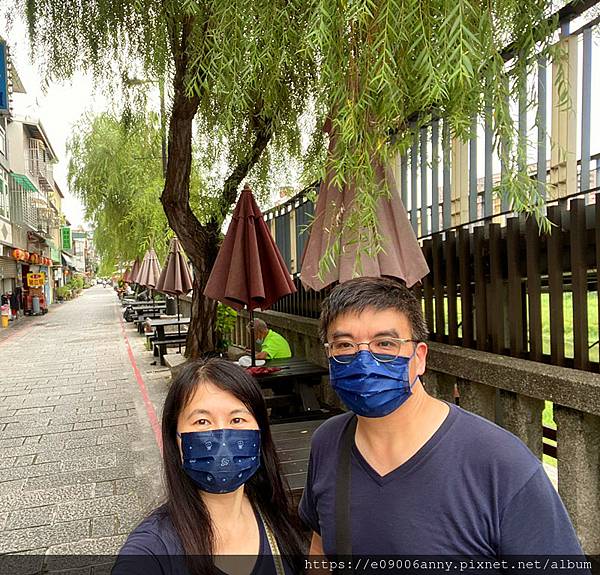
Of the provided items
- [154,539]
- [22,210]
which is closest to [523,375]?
[154,539]

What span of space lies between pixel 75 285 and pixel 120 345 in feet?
172

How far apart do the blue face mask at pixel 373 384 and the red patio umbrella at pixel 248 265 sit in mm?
4167

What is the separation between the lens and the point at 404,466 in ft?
5.03

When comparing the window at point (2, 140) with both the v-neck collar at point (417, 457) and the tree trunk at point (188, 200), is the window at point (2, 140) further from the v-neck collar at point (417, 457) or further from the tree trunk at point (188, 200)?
the v-neck collar at point (417, 457)

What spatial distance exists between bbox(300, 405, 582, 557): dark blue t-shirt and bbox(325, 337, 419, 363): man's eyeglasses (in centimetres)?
24

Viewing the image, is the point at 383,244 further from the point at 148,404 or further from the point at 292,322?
the point at 148,404

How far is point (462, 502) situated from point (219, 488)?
2.35 feet

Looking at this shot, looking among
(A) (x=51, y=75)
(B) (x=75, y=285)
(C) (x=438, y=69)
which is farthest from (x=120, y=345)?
(B) (x=75, y=285)

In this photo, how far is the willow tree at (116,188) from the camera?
17812mm

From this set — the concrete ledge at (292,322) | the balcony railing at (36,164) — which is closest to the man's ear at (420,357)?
the concrete ledge at (292,322)

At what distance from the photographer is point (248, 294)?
586 centimetres

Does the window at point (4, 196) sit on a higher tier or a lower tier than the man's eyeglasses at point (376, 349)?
higher

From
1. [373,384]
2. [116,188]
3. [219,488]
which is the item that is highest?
[116,188]

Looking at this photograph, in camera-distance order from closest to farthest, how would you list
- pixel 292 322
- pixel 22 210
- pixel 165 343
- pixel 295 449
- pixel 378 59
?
pixel 378 59 → pixel 295 449 → pixel 292 322 → pixel 165 343 → pixel 22 210
